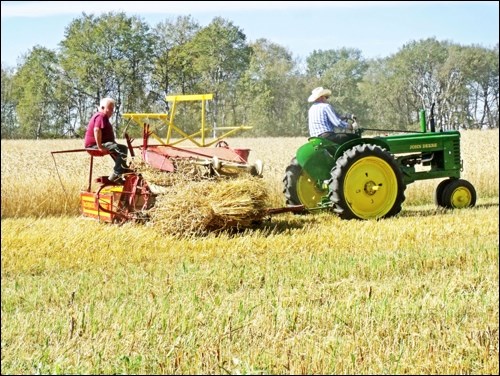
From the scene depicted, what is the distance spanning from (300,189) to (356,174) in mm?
790

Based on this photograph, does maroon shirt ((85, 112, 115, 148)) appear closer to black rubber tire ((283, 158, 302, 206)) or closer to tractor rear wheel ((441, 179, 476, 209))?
black rubber tire ((283, 158, 302, 206))

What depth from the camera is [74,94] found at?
208 inches

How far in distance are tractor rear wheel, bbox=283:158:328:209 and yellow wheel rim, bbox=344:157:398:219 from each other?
1.79 ft

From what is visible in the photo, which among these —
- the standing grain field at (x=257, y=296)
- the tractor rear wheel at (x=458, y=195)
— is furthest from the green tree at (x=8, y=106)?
the tractor rear wheel at (x=458, y=195)

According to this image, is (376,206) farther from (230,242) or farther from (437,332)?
(437,332)

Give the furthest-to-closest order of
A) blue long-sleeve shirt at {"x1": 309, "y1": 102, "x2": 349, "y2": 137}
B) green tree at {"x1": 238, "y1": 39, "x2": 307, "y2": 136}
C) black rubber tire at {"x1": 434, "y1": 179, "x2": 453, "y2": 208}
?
black rubber tire at {"x1": 434, "y1": 179, "x2": 453, "y2": 208} → blue long-sleeve shirt at {"x1": 309, "y1": 102, "x2": 349, "y2": 137} → green tree at {"x1": 238, "y1": 39, "x2": 307, "y2": 136}

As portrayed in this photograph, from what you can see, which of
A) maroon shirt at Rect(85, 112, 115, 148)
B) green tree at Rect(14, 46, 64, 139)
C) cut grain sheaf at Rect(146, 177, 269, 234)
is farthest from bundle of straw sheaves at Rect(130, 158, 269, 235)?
green tree at Rect(14, 46, 64, 139)

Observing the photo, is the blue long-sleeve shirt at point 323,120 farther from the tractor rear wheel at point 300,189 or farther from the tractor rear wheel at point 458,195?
the tractor rear wheel at point 458,195

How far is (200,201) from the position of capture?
643 cm

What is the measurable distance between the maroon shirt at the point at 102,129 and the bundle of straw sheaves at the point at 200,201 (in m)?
0.50

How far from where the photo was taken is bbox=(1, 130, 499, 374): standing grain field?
2.75 metres

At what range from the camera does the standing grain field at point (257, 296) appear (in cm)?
275

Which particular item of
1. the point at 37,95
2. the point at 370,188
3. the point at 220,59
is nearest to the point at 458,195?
the point at 370,188

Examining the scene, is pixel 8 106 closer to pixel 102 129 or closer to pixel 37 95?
pixel 37 95
